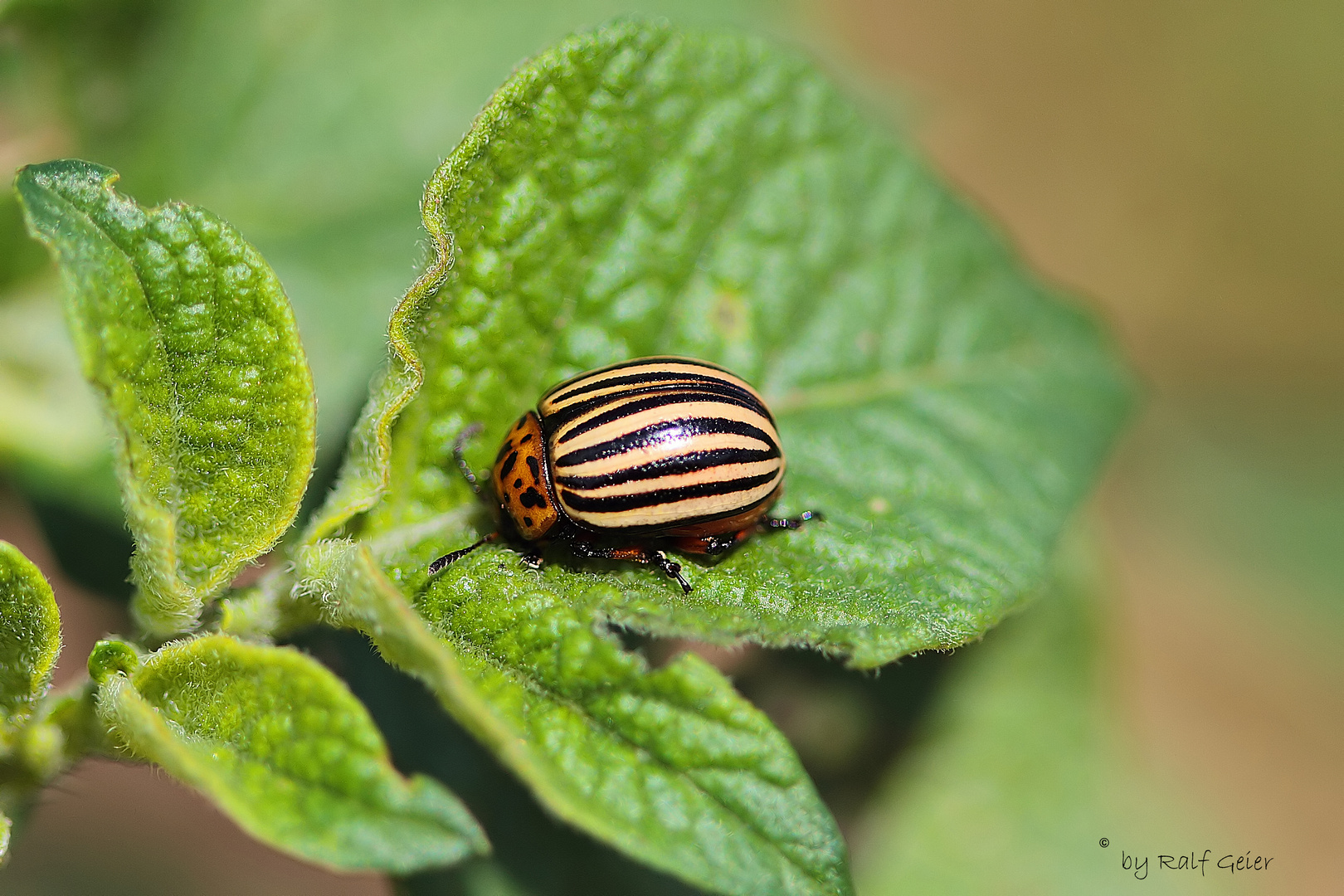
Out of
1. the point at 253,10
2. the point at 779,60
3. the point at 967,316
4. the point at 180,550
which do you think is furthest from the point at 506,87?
the point at 253,10

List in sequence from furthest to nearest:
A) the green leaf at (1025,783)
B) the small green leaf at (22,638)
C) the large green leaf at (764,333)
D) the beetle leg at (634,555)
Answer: the green leaf at (1025,783)
the beetle leg at (634,555)
the large green leaf at (764,333)
the small green leaf at (22,638)

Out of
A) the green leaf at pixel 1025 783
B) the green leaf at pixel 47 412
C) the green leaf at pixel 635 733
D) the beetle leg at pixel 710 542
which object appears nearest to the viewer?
the green leaf at pixel 635 733

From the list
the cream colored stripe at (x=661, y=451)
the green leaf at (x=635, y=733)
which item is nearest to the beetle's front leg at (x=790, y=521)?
the cream colored stripe at (x=661, y=451)

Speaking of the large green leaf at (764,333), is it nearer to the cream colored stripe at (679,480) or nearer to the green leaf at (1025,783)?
the cream colored stripe at (679,480)

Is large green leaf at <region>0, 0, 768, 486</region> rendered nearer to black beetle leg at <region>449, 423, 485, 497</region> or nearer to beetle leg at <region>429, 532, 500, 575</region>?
black beetle leg at <region>449, 423, 485, 497</region>

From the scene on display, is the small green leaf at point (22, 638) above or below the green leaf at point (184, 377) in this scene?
below

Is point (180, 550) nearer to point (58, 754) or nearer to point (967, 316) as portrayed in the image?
point (58, 754)

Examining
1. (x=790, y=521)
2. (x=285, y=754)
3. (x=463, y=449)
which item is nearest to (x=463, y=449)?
(x=463, y=449)
